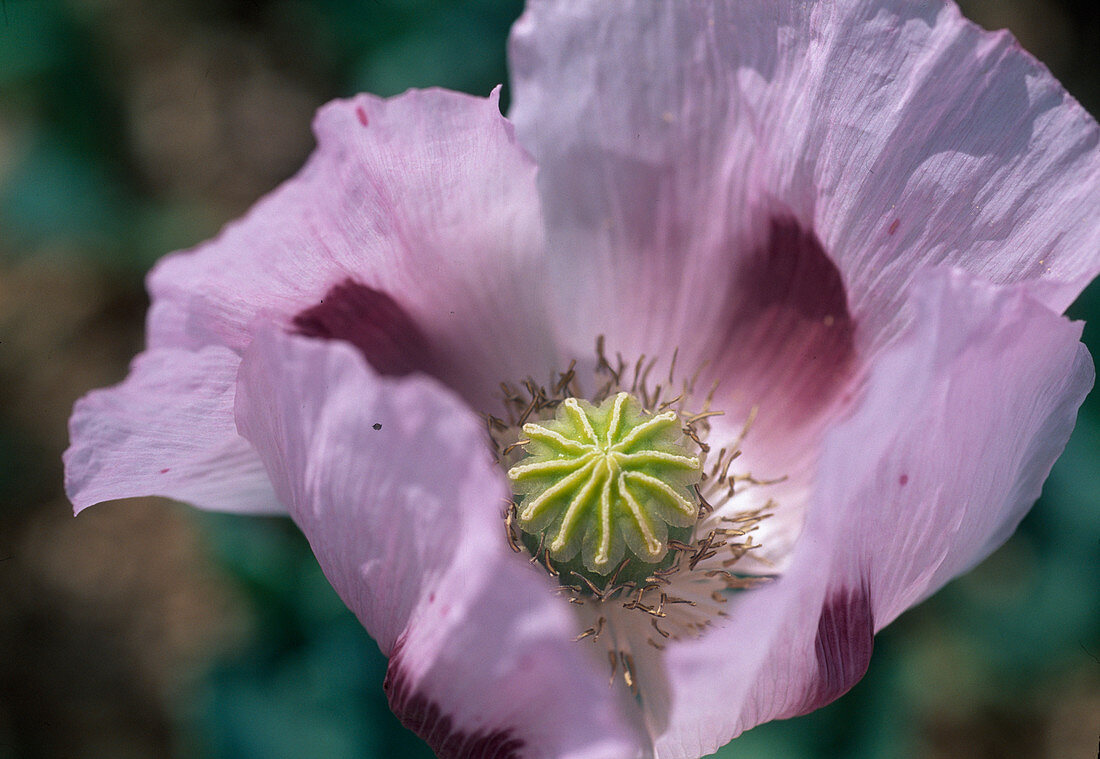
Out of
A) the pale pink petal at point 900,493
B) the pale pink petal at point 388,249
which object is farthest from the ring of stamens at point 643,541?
the pale pink petal at point 900,493

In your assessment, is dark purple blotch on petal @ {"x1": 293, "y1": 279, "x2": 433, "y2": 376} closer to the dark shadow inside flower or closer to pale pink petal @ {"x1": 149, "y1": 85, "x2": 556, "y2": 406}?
pale pink petal @ {"x1": 149, "y1": 85, "x2": 556, "y2": 406}

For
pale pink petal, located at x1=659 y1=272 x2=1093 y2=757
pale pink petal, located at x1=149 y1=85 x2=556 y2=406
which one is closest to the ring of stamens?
pale pink petal, located at x1=149 y1=85 x2=556 y2=406

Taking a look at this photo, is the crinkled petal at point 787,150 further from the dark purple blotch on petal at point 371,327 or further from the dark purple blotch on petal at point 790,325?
the dark purple blotch on petal at point 371,327

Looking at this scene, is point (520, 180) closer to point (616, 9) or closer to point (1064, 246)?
point (616, 9)

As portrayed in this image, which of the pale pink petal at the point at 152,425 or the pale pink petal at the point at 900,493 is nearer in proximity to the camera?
the pale pink petal at the point at 900,493

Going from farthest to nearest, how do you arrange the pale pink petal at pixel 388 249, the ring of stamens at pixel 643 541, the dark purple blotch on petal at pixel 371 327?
the ring of stamens at pixel 643 541 < the dark purple blotch on petal at pixel 371 327 < the pale pink petal at pixel 388 249

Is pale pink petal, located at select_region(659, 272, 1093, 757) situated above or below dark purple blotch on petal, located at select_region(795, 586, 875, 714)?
above

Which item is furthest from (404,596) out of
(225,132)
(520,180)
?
(225,132)

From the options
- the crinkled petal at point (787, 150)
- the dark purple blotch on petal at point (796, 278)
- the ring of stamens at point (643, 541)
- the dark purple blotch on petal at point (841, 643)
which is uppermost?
the crinkled petal at point (787, 150)

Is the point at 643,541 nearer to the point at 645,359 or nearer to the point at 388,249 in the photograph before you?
A: the point at 645,359
